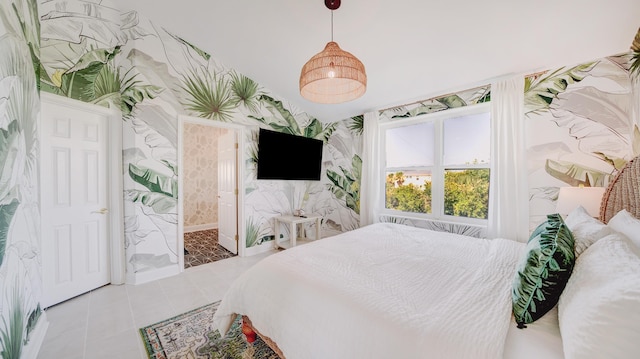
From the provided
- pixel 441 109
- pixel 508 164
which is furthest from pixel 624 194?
pixel 441 109

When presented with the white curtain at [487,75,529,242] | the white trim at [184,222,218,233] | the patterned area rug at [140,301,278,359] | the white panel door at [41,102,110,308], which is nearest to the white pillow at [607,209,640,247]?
the white curtain at [487,75,529,242]

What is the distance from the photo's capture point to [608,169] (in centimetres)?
228

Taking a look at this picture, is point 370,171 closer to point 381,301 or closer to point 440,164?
point 440,164

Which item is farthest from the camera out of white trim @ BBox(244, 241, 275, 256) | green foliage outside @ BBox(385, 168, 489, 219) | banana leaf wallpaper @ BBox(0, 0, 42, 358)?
white trim @ BBox(244, 241, 275, 256)

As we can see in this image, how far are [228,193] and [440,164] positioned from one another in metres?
3.38

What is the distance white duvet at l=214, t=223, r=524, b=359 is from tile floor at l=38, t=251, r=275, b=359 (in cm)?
A: 85

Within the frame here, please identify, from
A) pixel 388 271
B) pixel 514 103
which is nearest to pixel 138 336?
pixel 388 271

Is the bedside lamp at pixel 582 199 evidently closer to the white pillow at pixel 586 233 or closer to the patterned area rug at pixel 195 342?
the white pillow at pixel 586 233

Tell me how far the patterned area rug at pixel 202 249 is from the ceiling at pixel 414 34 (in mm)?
2966

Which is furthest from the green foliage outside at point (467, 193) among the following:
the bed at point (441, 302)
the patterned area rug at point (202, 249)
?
the patterned area rug at point (202, 249)

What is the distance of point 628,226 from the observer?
4.30ft

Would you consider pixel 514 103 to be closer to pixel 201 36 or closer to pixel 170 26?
pixel 201 36

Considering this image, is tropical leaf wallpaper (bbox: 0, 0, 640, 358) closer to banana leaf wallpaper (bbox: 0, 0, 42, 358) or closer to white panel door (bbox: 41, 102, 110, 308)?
banana leaf wallpaper (bbox: 0, 0, 42, 358)

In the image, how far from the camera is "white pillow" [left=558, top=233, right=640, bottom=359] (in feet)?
2.14
